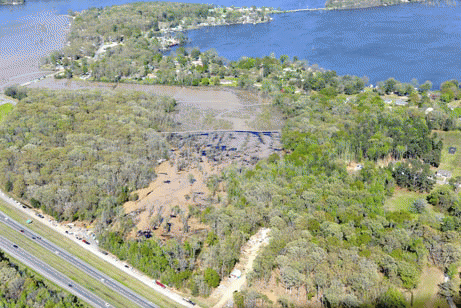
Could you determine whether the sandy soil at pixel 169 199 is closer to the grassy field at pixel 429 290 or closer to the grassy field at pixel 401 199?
the grassy field at pixel 429 290

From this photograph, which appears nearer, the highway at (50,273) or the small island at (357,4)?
the highway at (50,273)

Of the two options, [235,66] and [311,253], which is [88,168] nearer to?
[311,253]

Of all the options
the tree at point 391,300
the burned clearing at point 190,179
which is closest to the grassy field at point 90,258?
the burned clearing at point 190,179

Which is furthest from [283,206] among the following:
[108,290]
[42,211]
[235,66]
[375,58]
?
[375,58]

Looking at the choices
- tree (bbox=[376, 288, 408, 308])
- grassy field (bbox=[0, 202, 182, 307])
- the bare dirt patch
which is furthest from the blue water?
grassy field (bbox=[0, 202, 182, 307])

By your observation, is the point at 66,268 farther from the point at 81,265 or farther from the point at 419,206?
the point at 419,206

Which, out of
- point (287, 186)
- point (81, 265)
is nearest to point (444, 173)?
point (287, 186)

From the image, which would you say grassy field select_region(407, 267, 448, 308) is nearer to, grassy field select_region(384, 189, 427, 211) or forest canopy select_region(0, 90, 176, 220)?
grassy field select_region(384, 189, 427, 211)
